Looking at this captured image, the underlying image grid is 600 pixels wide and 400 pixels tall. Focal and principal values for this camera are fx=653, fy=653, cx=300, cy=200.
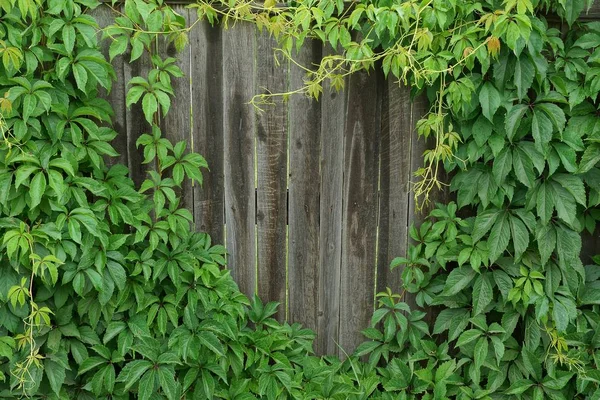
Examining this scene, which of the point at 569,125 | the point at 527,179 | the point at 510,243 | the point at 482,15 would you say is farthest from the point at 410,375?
the point at 482,15

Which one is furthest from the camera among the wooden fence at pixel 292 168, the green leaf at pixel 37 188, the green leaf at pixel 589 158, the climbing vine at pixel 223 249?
the wooden fence at pixel 292 168

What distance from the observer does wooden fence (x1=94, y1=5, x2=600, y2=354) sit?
2.98 meters

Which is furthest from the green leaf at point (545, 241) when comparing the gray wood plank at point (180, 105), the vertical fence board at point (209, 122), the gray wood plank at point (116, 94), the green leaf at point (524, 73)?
the gray wood plank at point (116, 94)

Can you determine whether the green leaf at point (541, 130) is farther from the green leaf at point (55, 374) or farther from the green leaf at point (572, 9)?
the green leaf at point (55, 374)

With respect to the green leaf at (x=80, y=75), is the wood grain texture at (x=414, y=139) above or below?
below

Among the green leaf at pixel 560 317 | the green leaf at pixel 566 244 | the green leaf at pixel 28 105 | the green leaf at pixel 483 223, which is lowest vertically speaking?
the green leaf at pixel 560 317

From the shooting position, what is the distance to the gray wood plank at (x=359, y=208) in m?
3.05

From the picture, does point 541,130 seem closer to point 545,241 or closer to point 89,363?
point 545,241

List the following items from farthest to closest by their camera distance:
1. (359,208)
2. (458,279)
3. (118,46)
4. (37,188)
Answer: (359,208)
(458,279)
(118,46)
(37,188)

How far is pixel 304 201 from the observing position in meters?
3.13

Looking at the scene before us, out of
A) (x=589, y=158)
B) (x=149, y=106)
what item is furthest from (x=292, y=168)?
(x=589, y=158)

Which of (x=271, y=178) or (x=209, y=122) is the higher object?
(x=209, y=122)

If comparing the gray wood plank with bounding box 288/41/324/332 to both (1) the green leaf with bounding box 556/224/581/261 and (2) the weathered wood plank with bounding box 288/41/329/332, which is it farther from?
(1) the green leaf with bounding box 556/224/581/261

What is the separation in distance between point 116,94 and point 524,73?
1.79 metres
